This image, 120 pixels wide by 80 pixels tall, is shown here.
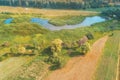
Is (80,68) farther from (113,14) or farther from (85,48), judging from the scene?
(113,14)

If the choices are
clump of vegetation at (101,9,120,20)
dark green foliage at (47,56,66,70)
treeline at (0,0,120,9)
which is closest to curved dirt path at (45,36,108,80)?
dark green foliage at (47,56,66,70)

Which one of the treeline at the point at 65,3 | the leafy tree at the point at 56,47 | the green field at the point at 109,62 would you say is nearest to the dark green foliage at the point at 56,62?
the leafy tree at the point at 56,47

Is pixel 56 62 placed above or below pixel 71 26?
below

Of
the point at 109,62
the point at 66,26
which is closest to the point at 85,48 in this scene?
the point at 109,62

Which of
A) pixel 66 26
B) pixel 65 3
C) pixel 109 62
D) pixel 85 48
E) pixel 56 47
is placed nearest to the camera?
pixel 109 62

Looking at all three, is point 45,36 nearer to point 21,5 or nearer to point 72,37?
point 72,37

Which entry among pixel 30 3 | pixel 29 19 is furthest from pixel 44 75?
pixel 30 3

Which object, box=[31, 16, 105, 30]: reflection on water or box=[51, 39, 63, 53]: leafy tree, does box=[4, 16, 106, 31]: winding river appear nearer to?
box=[31, 16, 105, 30]: reflection on water
